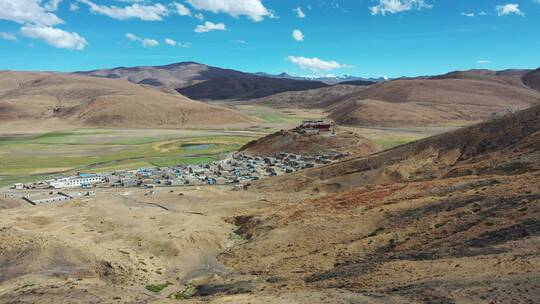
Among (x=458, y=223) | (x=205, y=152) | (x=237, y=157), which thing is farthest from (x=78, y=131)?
(x=458, y=223)

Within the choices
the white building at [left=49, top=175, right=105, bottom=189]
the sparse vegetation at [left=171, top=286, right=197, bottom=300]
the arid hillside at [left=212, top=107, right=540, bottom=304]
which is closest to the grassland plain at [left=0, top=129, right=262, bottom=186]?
the white building at [left=49, top=175, right=105, bottom=189]

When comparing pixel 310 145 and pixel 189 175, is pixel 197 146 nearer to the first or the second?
pixel 310 145

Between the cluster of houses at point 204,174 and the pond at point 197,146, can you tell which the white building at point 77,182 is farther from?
the pond at point 197,146

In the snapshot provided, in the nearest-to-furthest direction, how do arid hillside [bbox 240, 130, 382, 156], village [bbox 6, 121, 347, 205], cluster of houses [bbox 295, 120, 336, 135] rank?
village [bbox 6, 121, 347, 205] → arid hillside [bbox 240, 130, 382, 156] → cluster of houses [bbox 295, 120, 336, 135]

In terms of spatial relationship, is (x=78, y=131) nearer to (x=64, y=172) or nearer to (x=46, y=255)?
(x=64, y=172)

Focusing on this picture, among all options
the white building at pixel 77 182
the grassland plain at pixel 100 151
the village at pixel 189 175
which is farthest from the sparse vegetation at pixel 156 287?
the grassland plain at pixel 100 151

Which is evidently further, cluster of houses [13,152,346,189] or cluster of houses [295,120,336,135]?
cluster of houses [295,120,336,135]

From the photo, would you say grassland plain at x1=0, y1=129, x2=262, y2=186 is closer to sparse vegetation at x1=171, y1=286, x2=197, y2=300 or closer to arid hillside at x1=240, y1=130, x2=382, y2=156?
arid hillside at x1=240, y1=130, x2=382, y2=156

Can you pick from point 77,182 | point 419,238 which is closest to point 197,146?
point 77,182
